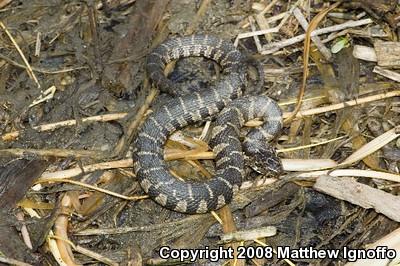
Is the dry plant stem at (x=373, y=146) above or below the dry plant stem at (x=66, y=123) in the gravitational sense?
below

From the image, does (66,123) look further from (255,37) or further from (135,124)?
(255,37)

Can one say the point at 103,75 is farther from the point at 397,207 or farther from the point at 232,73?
the point at 397,207

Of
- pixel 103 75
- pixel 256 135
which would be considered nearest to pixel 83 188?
pixel 103 75

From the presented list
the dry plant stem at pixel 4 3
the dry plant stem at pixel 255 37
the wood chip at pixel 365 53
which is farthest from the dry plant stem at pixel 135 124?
the wood chip at pixel 365 53

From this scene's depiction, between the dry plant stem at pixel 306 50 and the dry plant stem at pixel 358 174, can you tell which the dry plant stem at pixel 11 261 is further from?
the dry plant stem at pixel 306 50

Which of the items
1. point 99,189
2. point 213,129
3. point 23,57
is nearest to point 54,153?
point 99,189

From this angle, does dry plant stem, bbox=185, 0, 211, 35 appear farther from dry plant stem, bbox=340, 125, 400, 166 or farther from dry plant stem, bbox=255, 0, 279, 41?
dry plant stem, bbox=340, 125, 400, 166
